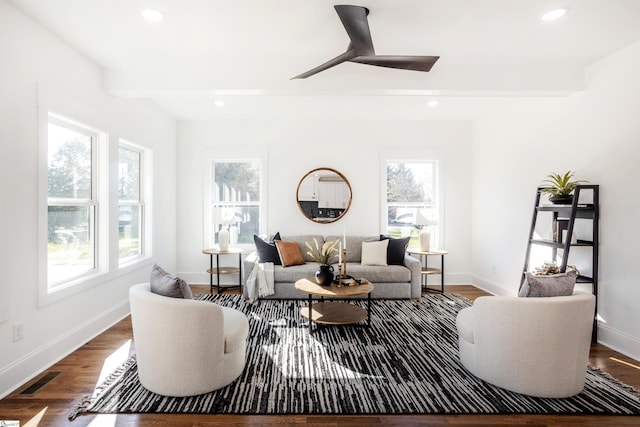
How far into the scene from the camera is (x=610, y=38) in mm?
2719

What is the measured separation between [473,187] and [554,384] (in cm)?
367

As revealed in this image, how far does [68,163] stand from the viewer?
3012 mm

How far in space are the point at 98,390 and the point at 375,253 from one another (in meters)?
3.45

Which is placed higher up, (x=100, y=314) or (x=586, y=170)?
(x=586, y=170)

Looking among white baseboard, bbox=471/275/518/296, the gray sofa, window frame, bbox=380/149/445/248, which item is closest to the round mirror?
window frame, bbox=380/149/445/248

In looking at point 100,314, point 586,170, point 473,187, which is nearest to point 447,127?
point 473,187

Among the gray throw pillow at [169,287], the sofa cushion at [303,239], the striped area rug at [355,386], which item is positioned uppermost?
the sofa cushion at [303,239]

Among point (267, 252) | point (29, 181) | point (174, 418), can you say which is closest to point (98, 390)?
point (174, 418)

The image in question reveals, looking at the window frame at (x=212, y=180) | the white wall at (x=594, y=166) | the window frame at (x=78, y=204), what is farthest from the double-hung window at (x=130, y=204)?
the white wall at (x=594, y=166)

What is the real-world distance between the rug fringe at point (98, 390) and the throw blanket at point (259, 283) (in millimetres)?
1716

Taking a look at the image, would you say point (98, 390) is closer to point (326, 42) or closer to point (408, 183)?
point (326, 42)

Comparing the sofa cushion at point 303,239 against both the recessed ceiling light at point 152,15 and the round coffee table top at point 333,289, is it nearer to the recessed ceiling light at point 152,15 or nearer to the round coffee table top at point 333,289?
the round coffee table top at point 333,289

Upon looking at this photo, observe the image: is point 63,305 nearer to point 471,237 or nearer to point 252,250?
point 252,250

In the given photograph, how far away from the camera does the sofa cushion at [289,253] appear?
4566 millimetres
